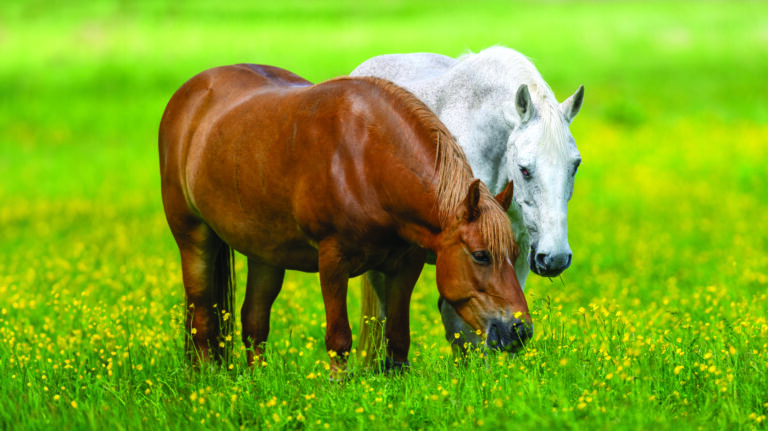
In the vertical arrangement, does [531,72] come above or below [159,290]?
above

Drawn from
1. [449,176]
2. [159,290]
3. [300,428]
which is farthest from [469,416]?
[159,290]

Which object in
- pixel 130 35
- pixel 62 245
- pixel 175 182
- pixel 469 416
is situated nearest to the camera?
pixel 469 416

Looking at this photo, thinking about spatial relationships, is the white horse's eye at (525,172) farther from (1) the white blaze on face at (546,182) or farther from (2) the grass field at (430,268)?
(2) the grass field at (430,268)

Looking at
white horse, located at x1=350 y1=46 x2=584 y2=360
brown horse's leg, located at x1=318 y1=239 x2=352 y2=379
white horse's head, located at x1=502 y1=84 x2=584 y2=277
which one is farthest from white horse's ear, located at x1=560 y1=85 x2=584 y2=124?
brown horse's leg, located at x1=318 y1=239 x2=352 y2=379

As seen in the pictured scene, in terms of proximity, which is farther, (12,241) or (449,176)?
(12,241)

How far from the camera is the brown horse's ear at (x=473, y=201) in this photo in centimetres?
400

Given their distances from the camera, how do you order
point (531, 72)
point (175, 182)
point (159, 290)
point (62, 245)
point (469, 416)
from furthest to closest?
point (62, 245) → point (159, 290) → point (175, 182) → point (531, 72) → point (469, 416)

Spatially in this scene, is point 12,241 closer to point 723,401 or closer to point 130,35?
point 723,401

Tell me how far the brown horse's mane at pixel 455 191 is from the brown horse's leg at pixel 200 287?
6.70ft

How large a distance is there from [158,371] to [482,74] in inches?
113

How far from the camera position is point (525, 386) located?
411 centimetres

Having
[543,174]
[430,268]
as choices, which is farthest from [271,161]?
[430,268]

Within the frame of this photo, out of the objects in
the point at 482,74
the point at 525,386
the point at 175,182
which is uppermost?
the point at 482,74

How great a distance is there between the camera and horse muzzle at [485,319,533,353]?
404 centimetres
